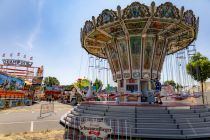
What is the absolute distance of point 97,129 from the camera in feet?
25.0

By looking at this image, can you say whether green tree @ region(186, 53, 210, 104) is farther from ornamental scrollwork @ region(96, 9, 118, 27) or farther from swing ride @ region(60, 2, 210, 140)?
ornamental scrollwork @ region(96, 9, 118, 27)

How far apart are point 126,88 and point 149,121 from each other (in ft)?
34.2

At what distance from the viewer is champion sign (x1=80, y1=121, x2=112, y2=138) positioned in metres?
7.46

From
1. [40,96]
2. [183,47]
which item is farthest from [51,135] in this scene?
[40,96]

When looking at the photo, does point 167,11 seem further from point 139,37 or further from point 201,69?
point 201,69

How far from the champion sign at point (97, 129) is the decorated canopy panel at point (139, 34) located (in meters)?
12.6

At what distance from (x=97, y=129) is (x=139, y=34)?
15251 mm

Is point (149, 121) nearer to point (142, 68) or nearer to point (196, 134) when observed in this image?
point (196, 134)

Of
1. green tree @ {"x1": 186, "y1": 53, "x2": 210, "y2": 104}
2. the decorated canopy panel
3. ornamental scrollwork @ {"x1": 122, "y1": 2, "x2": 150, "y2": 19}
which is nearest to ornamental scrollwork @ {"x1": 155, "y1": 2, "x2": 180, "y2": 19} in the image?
the decorated canopy panel

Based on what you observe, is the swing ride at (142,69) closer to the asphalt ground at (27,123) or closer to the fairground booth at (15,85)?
the asphalt ground at (27,123)

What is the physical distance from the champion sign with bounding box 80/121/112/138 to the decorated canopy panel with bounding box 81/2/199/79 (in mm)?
12641

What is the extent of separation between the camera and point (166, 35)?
22578mm

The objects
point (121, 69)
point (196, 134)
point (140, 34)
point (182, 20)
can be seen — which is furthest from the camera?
point (121, 69)

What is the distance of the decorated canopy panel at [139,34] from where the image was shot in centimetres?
1777
